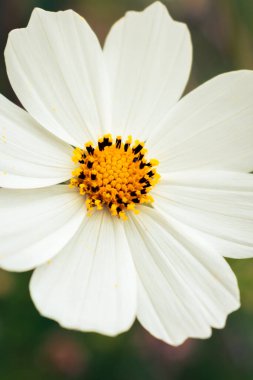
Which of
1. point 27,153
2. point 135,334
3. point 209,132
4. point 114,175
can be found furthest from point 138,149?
point 135,334

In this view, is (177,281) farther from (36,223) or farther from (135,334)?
(135,334)

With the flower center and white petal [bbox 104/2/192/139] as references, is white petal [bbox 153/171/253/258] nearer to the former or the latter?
the flower center

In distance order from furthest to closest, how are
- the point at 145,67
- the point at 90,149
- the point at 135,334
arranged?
the point at 135,334 < the point at 145,67 < the point at 90,149

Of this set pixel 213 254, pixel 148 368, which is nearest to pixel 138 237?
pixel 213 254

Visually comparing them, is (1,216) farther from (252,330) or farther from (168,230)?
(252,330)

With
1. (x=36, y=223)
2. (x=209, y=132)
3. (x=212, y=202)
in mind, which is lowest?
(x=36, y=223)

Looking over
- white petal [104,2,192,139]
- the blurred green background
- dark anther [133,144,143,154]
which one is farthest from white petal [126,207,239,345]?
the blurred green background
